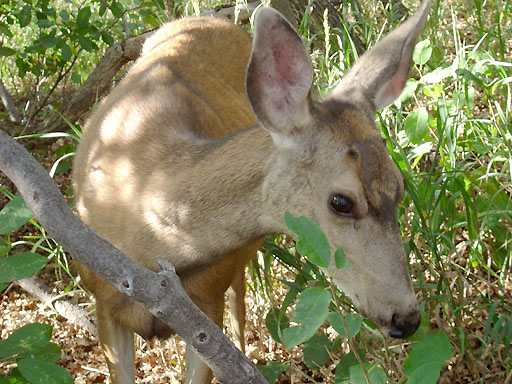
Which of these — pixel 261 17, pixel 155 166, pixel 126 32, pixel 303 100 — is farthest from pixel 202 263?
pixel 126 32

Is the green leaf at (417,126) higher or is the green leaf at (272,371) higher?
the green leaf at (417,126)

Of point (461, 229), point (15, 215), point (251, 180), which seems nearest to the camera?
point (15, 215)

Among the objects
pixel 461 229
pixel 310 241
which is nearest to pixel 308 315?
pixel 310 241

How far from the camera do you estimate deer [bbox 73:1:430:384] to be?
2750mm

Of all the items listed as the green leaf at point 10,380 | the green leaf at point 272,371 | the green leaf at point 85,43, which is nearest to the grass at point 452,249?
the green leaf at point 272,371

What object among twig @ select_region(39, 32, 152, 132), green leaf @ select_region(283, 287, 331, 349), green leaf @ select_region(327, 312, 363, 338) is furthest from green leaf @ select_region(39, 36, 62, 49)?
green leaf @ select_region(283, 287, 331, 349)

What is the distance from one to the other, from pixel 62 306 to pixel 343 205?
7.93 ft

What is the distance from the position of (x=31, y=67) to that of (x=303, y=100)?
3.32 meters

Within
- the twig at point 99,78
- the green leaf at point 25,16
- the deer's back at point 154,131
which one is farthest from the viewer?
the twig at point 99,78

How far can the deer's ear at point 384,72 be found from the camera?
3.33 m

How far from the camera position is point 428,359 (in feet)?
6.27

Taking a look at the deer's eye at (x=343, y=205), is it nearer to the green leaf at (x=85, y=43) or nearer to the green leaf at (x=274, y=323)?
the green leaf at (x=274, y=323)

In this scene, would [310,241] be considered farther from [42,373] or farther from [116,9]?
[116,9]

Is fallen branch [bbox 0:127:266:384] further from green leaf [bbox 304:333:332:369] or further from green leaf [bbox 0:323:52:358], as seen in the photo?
green leaf [bbox 304:333:332:369]
